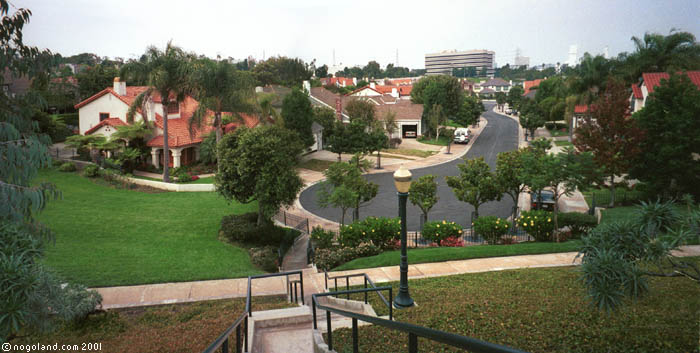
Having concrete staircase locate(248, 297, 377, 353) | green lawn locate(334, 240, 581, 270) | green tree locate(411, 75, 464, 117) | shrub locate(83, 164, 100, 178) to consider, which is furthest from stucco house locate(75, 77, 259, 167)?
green tree locate(411, 75, 464, 117)

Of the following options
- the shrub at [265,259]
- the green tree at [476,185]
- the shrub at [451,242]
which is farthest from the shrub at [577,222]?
the shrub at [265,259]

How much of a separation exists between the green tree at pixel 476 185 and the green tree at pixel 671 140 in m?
8.30

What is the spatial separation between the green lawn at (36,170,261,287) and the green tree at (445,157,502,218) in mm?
11573

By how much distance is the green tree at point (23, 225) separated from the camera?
618 cm

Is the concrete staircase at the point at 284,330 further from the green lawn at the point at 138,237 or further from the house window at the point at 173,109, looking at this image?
the house window at the point at 173,109

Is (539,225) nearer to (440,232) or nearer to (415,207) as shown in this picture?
(440,232)

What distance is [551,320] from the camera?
8.93 metres

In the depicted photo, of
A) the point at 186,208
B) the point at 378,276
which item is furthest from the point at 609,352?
the point at 186,208

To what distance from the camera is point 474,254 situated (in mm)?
18250

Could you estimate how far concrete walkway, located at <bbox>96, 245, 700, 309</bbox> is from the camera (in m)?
14.3

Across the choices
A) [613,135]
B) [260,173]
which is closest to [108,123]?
[260,173]

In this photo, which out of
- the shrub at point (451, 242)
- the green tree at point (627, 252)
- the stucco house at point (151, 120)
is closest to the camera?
the green tree at point (627, 252)

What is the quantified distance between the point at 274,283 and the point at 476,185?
13.4 metres

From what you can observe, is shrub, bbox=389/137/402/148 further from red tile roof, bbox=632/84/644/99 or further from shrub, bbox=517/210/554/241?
Answer: shrub, bbox=517/210/554/241
